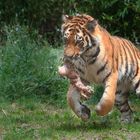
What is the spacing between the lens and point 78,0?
1469 centimetres

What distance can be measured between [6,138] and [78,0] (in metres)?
7.44

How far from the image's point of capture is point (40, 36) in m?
14.3

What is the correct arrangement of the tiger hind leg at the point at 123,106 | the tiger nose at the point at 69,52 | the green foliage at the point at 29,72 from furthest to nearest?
the green foliage at the point at 29,72 → the tiger hind leg at the point at 123,106 → the tiger nose at the point at 69,52

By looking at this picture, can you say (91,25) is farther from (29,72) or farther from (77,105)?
(29,72)

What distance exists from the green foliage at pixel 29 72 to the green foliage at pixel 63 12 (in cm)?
268

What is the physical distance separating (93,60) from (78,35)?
404 millimetres

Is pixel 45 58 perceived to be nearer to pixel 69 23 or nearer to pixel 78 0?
pixel 69 23

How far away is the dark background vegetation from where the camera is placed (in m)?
10.3

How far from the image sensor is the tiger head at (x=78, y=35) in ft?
24.9

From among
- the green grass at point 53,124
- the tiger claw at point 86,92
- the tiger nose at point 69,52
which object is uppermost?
the tiger nose at point 69,52

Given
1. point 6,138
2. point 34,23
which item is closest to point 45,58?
point 6,138

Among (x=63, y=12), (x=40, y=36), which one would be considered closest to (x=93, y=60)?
(x=40, y=36)

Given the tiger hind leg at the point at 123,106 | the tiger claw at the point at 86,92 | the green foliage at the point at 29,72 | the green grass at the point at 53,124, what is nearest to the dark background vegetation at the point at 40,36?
the green foliage at the point at 29,72

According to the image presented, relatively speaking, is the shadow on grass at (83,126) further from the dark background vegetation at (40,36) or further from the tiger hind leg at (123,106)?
the dark background vegetation at (40,36)
